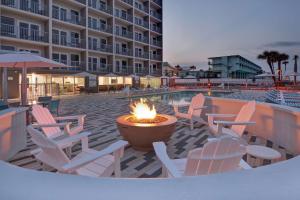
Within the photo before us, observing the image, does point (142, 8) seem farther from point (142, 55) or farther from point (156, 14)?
point (142, 55)

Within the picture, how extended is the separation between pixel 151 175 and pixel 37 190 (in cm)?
317

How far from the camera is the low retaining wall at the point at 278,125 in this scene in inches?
192

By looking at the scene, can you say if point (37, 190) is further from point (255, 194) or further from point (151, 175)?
point (151, 175)

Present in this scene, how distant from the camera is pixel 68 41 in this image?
2641cm

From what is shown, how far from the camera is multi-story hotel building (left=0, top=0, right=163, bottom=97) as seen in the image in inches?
845

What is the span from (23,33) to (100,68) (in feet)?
34.2

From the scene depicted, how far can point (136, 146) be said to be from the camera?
544 cm

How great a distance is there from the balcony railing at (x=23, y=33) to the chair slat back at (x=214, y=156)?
2240cm

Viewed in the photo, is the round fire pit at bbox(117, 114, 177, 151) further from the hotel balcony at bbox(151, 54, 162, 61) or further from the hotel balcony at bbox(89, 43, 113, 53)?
the hotel balcony at bbox(151, 54, 162, 61)

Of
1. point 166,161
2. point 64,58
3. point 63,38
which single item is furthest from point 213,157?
point 64,58

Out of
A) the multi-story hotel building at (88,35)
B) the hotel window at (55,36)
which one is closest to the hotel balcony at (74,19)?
the multi-story hotel building at (88,35)

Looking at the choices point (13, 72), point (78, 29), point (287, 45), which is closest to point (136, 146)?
point (13, 72)

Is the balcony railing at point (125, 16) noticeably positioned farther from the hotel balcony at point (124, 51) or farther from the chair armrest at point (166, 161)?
the chair armrest at point (166, 161)

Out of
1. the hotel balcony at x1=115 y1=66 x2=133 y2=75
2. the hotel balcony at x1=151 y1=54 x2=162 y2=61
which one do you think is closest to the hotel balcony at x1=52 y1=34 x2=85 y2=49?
the hotel balcony at x1=115 y1=66 x2=133 y2=75
